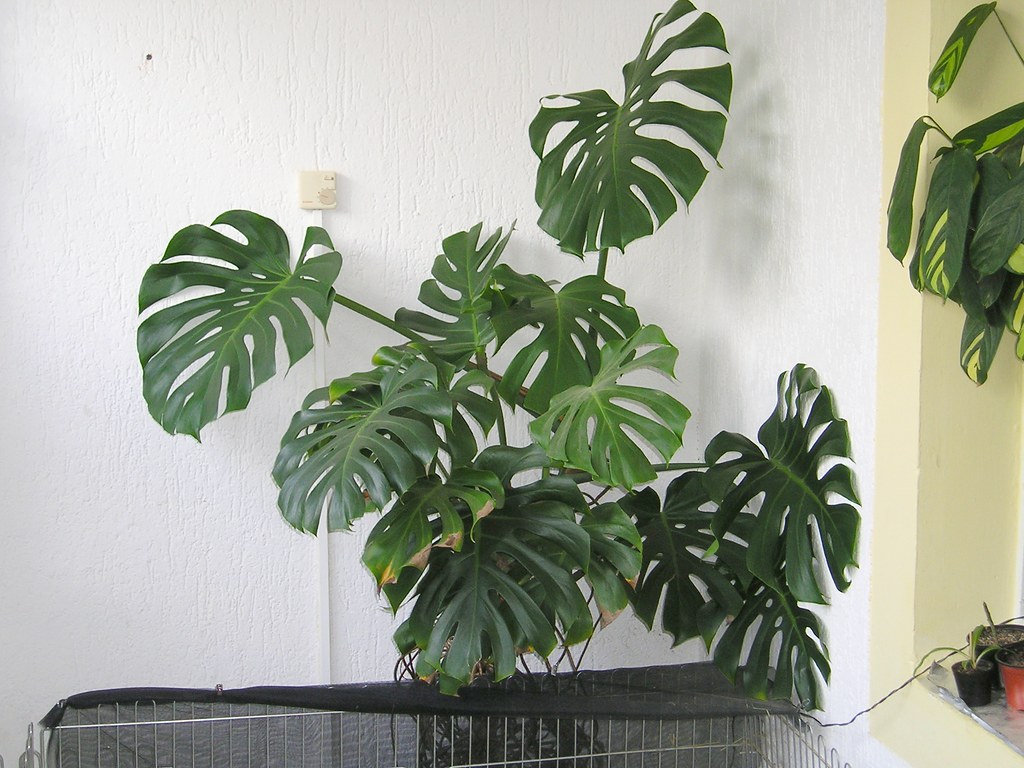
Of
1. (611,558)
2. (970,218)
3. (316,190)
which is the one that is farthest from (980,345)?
(316,190)

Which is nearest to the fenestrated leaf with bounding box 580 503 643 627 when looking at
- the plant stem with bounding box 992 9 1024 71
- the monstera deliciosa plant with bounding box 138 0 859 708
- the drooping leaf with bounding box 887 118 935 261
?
the monstera deliciosa plant with bounding box 138 0 859 708

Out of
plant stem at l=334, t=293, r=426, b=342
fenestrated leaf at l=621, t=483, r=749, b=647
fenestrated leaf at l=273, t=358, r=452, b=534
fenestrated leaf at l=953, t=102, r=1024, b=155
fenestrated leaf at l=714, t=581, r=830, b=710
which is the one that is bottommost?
fenestrated leaf at l=714, t=581, r=830, b=710

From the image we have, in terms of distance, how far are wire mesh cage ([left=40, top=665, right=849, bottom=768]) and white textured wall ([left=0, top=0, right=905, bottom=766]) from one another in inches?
Result: 10.1

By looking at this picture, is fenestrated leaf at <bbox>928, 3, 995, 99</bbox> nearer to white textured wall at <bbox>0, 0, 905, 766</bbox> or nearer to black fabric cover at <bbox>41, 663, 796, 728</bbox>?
white textured wall at <bbox>0, 0, 905, 766</bbox>

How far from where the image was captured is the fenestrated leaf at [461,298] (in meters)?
1.77

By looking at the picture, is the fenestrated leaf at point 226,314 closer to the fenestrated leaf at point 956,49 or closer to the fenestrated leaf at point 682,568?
the fenestrated leaf at point 682,568

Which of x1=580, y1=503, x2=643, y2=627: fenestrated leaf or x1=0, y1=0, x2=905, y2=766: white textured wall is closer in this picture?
x1=580, y1=503, x2=643, y2=627: fenestrated leaf

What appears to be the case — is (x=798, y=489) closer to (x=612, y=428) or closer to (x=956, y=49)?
(x=612, y=428)

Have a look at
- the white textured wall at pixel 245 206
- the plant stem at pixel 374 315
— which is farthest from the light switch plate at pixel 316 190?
the plant stem at pixel 374 315

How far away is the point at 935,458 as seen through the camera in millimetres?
1445

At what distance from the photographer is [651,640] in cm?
228

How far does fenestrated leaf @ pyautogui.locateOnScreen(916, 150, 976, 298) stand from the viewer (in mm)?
1261

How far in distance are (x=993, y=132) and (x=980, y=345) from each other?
11.3 inches

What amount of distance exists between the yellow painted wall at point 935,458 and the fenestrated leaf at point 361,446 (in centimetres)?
68
